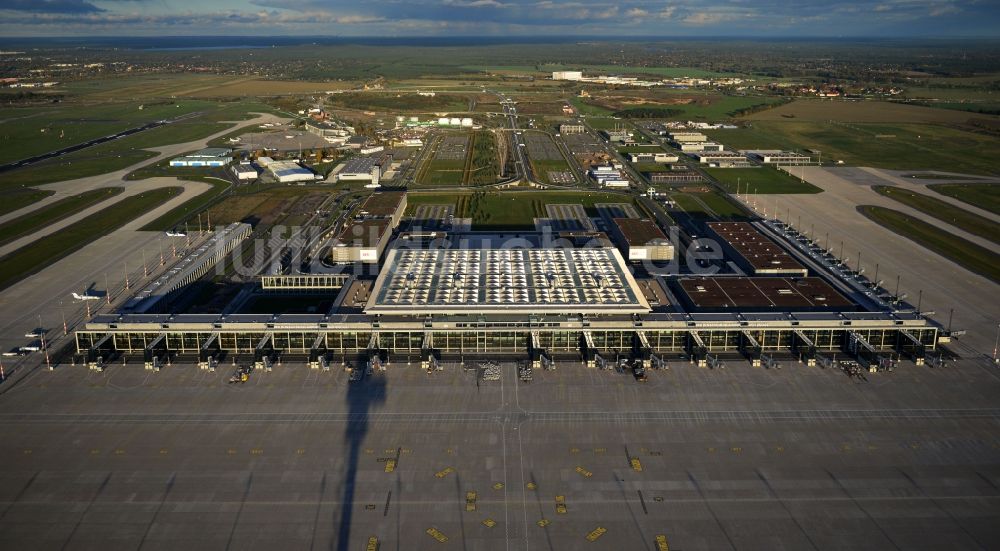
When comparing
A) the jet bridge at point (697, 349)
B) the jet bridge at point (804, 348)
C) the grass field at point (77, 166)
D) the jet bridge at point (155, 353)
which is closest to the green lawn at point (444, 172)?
the grass field at point (77, 166)

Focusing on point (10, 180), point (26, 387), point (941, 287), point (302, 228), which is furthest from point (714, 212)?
point (10, 180)

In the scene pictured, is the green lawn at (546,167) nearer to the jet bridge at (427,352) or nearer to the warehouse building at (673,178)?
the warehouse building at (673,178)

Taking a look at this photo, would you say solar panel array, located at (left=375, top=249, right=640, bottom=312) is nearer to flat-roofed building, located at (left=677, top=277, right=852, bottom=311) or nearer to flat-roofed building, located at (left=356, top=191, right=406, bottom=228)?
flat-roofed building, located at (left=677, top=277, right=852, bottom=311)

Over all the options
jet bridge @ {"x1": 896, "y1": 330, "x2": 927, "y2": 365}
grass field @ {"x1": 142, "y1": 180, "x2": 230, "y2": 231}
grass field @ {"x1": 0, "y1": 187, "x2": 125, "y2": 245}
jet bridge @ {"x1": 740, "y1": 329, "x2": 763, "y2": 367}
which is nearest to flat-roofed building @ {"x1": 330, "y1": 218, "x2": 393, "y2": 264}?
grass field @ {"x1": 142, "y1": 180, "x2": 230, "y2": 231}

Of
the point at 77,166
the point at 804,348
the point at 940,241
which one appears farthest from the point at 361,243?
the point at 77,166

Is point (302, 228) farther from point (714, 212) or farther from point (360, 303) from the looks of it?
point (714, 212)
